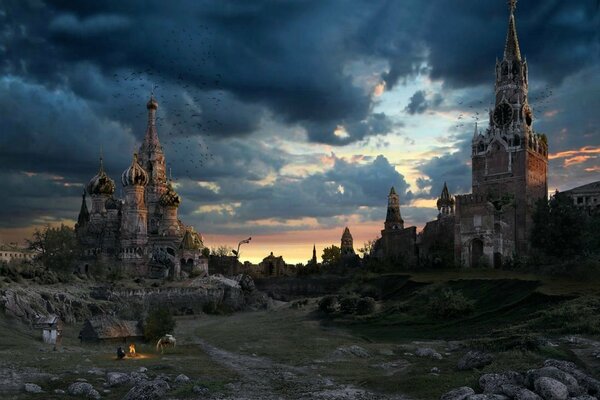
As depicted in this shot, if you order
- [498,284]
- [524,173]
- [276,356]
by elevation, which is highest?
[524,173]

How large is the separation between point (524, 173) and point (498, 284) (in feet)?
116

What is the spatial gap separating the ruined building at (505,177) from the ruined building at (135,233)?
1539 inches

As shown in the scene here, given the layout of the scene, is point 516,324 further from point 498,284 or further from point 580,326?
point 498,284

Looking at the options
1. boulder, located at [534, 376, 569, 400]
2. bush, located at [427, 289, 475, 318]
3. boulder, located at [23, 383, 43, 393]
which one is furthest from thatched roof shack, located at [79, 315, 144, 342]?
boulder, located at [534, 376, 569, 400]

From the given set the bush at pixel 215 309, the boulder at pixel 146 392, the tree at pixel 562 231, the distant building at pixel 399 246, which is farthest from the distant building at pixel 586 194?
the boulder at pixel 146 392

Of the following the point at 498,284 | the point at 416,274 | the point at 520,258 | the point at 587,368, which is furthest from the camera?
the point at 416,274

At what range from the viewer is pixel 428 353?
1302 inches

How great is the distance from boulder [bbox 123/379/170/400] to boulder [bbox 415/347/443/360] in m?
14.7

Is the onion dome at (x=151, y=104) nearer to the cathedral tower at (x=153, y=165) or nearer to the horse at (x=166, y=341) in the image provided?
the cathedral tower at (x=153, y=165)

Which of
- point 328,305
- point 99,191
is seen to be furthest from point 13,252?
point 328,305

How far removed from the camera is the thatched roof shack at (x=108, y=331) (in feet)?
124

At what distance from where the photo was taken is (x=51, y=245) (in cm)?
7919

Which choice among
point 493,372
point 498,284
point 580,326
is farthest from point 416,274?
point 493,372

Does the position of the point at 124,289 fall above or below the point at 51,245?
below
